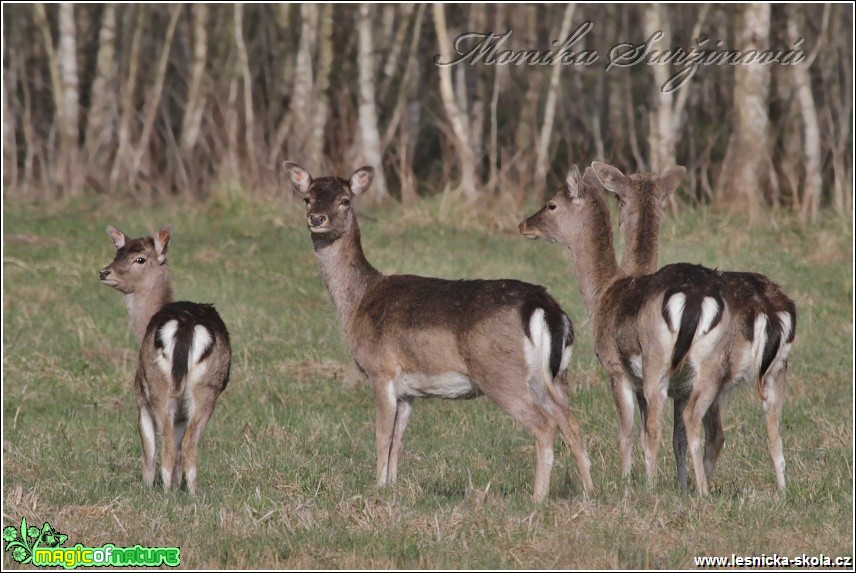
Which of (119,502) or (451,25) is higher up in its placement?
(451,25)

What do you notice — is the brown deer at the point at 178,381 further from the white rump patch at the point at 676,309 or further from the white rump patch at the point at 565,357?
the white rump patch at the point at 676,309

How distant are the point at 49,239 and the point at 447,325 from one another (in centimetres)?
823

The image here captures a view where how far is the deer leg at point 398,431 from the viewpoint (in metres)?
6.75

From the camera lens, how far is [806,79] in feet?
54.1

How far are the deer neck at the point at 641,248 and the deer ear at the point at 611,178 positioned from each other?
236 mm

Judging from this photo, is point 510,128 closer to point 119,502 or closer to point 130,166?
point 130,166

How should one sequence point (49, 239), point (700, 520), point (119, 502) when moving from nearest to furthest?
point (700, 520) < point (119, 502) < point (49, 239)

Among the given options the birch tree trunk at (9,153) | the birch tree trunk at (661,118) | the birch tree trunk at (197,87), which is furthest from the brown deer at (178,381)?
the birch tree trunk at (197,87)

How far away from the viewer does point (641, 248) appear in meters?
7.25

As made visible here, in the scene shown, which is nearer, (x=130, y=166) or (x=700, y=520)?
(x=700, y=520)

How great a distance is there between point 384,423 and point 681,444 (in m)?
1.48

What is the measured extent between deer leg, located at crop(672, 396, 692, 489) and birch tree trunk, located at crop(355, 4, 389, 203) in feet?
32.7

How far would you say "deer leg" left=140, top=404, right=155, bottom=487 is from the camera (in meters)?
6.74

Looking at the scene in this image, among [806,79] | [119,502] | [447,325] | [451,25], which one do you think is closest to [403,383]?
[447,325]
